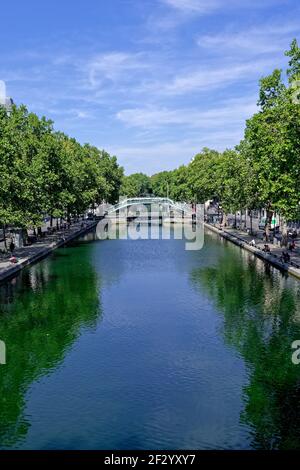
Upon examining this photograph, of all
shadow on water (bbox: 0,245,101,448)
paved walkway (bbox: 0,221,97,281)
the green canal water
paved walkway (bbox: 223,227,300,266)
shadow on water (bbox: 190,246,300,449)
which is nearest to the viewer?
the green canal water

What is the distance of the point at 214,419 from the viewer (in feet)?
64.5

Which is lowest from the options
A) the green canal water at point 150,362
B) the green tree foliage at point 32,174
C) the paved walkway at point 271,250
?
the green canal water at point 150,362

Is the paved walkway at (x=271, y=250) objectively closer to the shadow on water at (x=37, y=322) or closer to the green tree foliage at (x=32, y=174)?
the shadow on water at (x=37, y=322)

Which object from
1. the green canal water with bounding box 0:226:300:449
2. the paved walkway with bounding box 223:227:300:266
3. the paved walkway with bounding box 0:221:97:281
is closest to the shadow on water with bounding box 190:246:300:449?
the green canal water with bounding box 0:226:300:449

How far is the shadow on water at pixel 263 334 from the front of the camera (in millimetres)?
19344

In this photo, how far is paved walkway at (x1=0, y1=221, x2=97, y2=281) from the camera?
156 ft

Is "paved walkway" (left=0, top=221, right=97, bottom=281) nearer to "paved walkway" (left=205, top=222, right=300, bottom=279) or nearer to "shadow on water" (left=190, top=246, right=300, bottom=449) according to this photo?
"shadow on water" (left=190, top=246, right=300, bottom=449)

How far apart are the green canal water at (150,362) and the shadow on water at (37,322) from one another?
77 mm

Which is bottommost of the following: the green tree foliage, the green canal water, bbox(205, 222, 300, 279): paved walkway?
the green canal water

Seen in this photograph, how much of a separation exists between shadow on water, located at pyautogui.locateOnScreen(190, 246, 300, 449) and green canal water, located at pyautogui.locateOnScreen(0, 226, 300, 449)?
7 cm

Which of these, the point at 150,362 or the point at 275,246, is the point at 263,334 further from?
the point at 275,246

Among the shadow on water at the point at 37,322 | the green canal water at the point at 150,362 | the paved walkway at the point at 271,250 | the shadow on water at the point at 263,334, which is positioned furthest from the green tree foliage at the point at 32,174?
the paved walkway at the point at 271,250
